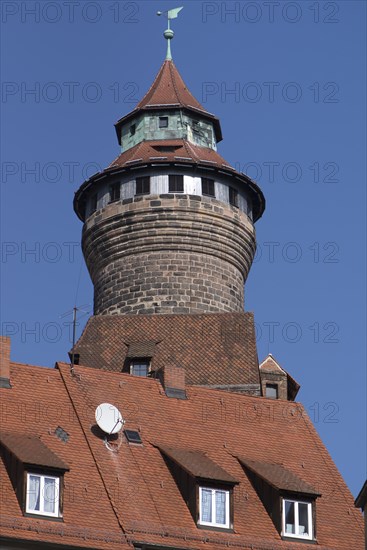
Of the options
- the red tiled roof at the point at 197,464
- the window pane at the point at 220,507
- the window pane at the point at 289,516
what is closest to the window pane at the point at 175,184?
the red tiled roof at the point at 197,464

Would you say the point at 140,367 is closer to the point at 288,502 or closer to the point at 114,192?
the point at 114,192

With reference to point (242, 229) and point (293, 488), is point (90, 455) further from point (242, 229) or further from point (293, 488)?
point (242, 229)

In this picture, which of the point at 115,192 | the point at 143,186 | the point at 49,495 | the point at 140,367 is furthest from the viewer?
the point at 115,192

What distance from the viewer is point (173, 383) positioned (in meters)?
42.3

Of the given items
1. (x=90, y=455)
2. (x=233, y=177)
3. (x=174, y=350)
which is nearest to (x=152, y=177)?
(x=233, y=177)

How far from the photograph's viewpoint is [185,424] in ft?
135

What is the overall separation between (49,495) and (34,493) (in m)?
0.34

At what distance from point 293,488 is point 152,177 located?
774 inches

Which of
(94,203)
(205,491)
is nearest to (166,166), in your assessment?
(94,203)

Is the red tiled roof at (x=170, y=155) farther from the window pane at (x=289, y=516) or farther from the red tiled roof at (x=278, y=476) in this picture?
the window pane at (x=289, y=516)

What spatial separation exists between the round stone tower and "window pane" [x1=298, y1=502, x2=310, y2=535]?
1601 centimetres

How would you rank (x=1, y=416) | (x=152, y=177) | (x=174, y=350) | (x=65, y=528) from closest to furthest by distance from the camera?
(x=65, y=528) < (x=1, y=416) < (x=174, y=350) < (x=152, y=177)

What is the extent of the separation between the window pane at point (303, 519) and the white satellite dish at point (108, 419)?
4.22 metres

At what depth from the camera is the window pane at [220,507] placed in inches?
1502
